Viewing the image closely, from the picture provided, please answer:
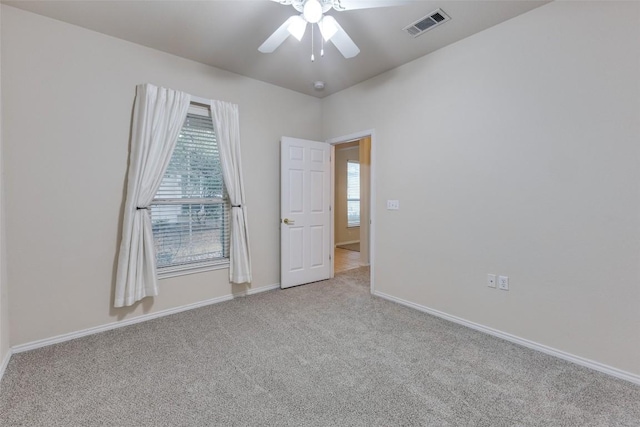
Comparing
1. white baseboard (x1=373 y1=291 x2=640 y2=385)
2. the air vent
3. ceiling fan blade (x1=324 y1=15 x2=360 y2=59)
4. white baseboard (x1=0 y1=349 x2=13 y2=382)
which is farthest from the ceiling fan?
white baseboard (x1=0 y1=349 x2=13 y2=382)

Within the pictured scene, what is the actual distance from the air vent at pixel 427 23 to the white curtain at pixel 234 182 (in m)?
2.00

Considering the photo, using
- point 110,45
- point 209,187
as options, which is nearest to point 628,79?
point 209,187

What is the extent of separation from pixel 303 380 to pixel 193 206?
2.18 metres

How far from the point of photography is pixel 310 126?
166 inches

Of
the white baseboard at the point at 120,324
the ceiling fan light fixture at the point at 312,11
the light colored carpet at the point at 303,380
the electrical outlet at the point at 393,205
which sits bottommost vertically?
the light colored carpet at the point at 303,380

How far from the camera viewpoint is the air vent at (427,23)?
2.35 m

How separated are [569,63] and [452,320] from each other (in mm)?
2340

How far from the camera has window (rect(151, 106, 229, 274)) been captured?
3.02 m

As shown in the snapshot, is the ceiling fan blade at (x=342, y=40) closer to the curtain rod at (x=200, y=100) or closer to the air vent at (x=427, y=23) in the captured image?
the air vent at (x=427, y=23)

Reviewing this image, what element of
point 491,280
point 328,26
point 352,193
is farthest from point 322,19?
point 352,193

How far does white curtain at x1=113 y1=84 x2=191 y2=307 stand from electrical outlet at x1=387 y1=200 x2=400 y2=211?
2439mm

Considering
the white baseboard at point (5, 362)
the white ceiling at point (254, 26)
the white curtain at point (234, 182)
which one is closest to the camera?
the white baseboard at point (5, 362)

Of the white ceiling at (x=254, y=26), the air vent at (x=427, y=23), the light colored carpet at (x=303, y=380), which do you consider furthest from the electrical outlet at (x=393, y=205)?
the air vent at (x=427, y=23)

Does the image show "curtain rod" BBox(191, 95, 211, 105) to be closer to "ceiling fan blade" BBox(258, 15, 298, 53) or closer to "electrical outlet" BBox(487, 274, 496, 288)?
"ceiling fan blade" BBox(258, 15, 298, 53)
